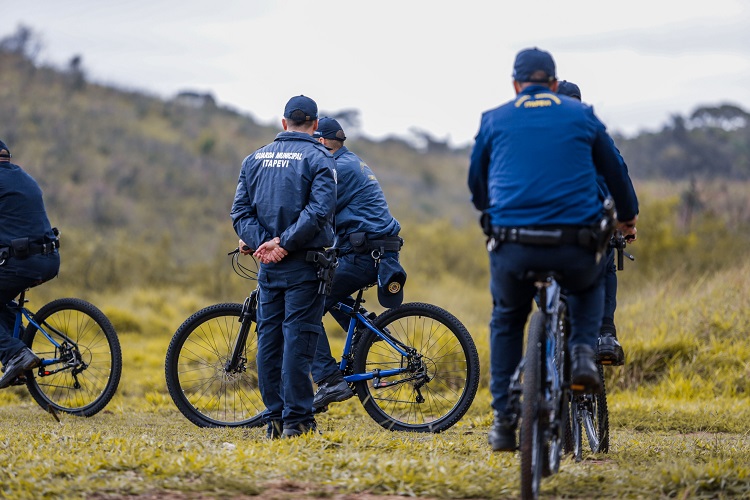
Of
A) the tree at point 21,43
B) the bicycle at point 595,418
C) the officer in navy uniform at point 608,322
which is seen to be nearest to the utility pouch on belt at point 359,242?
the officer in navy uniform at point 608,322

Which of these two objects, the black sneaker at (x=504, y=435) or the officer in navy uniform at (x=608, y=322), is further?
the officer in navy uniform at (x=608, y=322)

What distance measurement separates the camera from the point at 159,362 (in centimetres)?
1191

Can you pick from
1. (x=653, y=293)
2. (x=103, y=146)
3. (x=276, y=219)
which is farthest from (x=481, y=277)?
(x=103, y=146)

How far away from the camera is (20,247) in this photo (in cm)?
754

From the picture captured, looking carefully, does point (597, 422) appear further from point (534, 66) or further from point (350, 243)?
point (534, 66)

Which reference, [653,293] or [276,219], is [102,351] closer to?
[276,219]

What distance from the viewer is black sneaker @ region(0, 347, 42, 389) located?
7598 mm

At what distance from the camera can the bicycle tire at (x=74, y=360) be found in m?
7.67

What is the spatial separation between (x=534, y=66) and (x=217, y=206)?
1091 inches

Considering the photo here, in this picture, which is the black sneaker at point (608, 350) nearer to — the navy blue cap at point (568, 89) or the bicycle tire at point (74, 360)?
the navy blue cap at point (568, 89)

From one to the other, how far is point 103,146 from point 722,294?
1075 inches

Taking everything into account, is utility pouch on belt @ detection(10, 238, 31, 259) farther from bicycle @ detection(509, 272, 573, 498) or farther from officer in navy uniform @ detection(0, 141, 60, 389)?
bicycle @ detection(509, 272, 573, 498)

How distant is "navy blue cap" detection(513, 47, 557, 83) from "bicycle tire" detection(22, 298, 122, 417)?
13.7 ft

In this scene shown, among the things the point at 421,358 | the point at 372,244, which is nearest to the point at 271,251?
the point at 372,244
